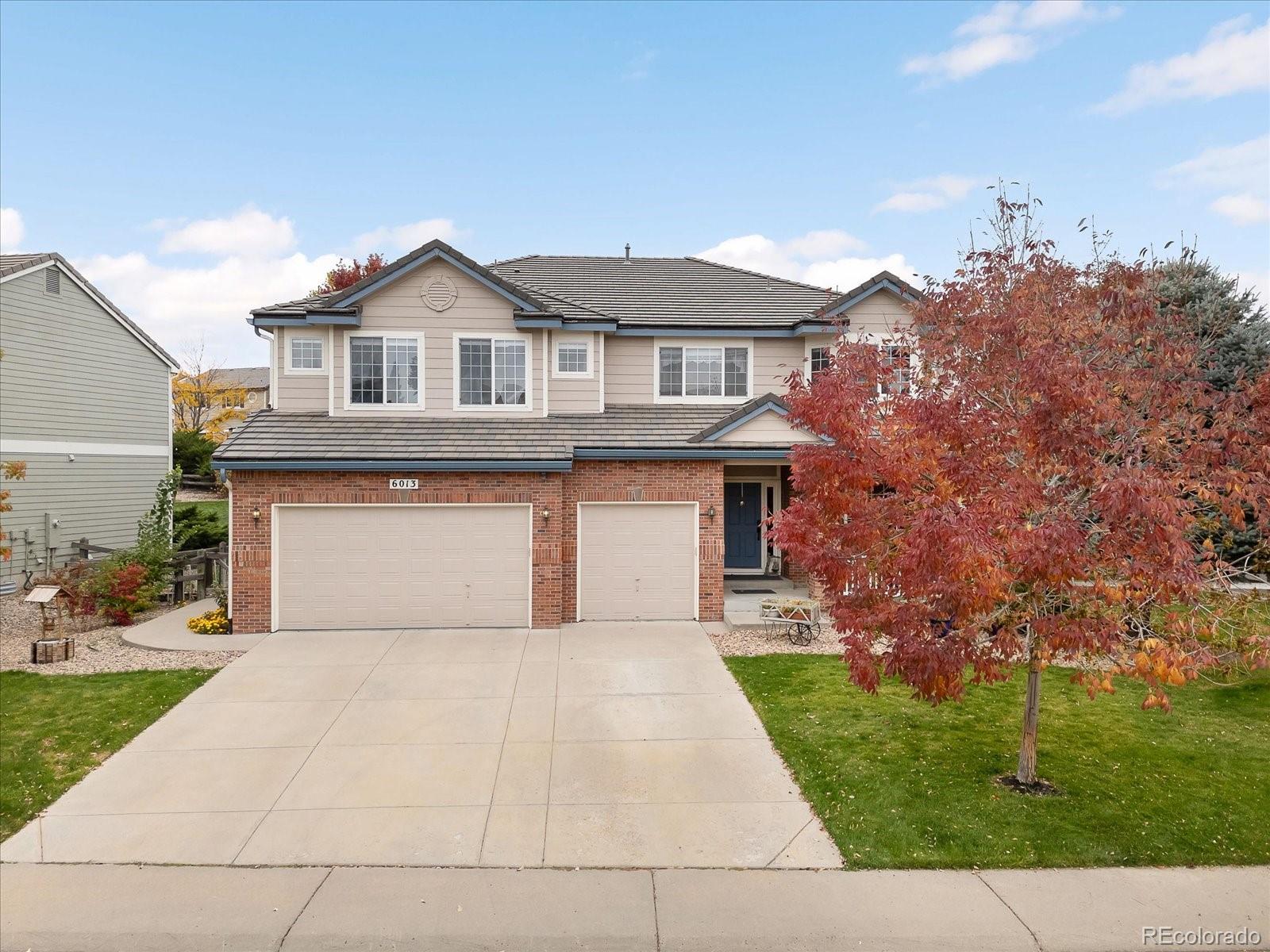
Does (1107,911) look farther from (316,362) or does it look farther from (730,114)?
(730,114)

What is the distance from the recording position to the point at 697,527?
44.0 ft

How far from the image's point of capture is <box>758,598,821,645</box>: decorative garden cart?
1229 cm

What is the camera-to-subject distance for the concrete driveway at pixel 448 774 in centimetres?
586

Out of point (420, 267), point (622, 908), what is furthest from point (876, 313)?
point (622, 908)

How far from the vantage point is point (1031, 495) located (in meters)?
5.57

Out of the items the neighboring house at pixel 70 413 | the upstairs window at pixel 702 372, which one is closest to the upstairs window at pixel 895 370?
the upstairs window at pixel 702 372

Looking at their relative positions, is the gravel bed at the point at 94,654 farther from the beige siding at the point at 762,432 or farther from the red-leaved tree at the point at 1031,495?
the red-leaved tree at the point at 1031,495

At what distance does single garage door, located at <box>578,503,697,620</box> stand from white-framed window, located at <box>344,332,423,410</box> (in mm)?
4362

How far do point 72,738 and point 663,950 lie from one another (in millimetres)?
7370

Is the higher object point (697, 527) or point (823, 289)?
point (823, 289)

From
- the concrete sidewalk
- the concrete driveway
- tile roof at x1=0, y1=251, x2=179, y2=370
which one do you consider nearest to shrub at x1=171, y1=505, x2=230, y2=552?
tile roof at x1=0, y1=251, x2=179, y2=370

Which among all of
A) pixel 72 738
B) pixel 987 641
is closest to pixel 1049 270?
pixel 987 641

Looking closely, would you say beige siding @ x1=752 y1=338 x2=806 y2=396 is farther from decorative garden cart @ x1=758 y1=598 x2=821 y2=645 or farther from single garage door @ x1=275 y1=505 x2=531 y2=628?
single garage door @ x1=275 y1=505 x2=531 y2=628

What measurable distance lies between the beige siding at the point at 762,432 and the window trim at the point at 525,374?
A: 398cm
